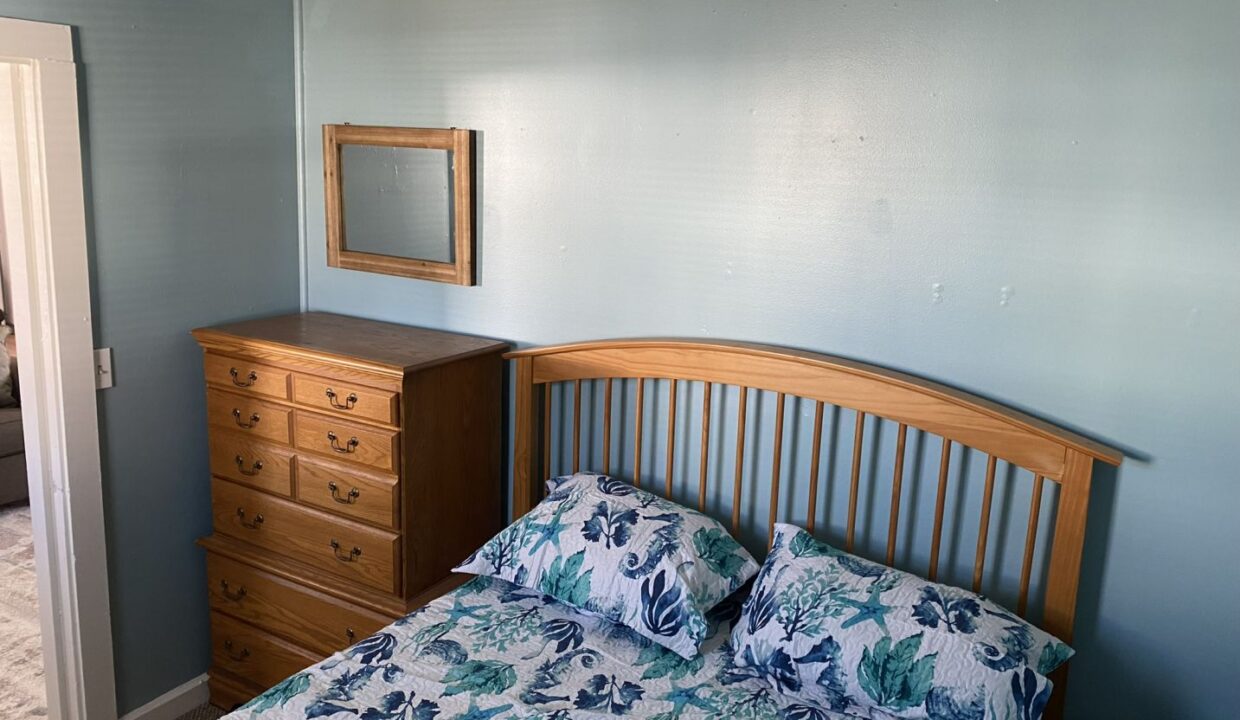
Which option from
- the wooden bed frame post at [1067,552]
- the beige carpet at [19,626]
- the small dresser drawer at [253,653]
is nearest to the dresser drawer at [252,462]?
the small dresser drawer at [253,653]

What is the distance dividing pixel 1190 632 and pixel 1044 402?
1.67 ft

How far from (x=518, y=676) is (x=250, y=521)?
1.14 metres

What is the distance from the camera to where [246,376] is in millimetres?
2625

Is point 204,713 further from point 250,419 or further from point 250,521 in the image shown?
point 250,419

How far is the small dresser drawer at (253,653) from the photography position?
2.69 meters

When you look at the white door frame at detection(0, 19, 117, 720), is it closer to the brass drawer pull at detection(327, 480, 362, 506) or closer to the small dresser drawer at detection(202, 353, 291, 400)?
the small dresser drawer at detection(202, 353, 291, 400)

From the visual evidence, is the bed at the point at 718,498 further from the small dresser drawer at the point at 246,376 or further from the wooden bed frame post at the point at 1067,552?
the small dresser drawer at the point at 246,376

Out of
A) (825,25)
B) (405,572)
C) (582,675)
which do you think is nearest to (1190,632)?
(582,675)

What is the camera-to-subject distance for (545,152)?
2512 millimetres

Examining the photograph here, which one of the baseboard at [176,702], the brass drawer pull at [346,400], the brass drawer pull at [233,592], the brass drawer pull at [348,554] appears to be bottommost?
the baseboard at [176,702]

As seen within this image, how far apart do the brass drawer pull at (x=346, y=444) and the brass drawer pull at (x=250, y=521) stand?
0.37 metres

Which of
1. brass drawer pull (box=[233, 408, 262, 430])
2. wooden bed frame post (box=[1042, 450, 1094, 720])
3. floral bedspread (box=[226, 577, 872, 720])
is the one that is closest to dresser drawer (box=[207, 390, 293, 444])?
brass drawer pull (box=[233, 408, 262, 430])

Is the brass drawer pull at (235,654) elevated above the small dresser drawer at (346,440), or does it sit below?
below

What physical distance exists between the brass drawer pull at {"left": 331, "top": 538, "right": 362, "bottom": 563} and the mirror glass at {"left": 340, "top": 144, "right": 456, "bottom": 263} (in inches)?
30.9
